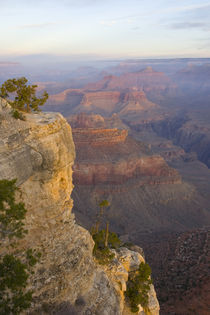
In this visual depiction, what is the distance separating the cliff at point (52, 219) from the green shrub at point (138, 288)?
6.68 feet

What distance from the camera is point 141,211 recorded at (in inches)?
2872

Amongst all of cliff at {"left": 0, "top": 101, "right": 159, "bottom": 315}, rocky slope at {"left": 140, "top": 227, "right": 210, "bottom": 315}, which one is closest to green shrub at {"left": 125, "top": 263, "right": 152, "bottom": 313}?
cliff at {"left": 0, "top": 101, "right": 159, "bottom": 315}

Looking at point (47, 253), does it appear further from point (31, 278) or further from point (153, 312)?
point (153, 312)

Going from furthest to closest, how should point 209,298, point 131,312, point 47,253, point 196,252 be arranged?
1. point 196,252
2. point 209,298
3. point 131,312
4. point 47,253

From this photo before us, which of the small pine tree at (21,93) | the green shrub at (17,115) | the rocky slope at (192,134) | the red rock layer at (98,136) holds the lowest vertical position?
the rocky slope at (192,134)

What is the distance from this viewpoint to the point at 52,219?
17.3m

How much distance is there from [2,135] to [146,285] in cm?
1742

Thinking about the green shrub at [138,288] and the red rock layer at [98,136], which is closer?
the green shrub at [138,288]

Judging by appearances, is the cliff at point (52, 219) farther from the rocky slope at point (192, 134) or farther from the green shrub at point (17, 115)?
the rocky slope at point (192, 134)

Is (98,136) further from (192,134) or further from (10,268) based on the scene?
(192,134)

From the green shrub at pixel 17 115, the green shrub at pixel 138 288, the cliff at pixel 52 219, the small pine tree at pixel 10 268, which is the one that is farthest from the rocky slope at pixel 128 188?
the small pine tree at pixel 10 268

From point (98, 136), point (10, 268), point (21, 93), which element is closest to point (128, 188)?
point (98, 136)

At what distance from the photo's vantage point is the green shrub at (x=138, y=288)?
69.5 ft

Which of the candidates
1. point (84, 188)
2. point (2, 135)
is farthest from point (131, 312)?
point (84, 188)
